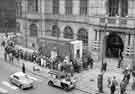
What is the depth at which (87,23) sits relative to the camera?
3431 cm

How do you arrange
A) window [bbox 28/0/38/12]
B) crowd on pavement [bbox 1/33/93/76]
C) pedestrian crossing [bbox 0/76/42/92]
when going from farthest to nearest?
1. window [bbox 28/0/38/12]
2. crowd on pavement [bbox 1/33/93/76]
3. pedestrian crossing [bbox 0/76/42/92]

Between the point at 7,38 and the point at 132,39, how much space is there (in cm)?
2547

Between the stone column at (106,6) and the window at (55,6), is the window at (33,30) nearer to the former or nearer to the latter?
the window at (55,6)

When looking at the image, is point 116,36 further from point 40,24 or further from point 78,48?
point 40,24

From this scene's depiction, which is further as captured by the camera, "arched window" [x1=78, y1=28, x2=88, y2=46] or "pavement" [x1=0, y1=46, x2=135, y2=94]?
"arched window" [x1=78, y1=28, x2=88, y2=46]

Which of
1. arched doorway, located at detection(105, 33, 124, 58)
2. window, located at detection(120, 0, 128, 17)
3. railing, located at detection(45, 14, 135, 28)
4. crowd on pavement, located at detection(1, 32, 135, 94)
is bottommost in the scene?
crowd on pavement, located at detection(1, 32, 135, 94)

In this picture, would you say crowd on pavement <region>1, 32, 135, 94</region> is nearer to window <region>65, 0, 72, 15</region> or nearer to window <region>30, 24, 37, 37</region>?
window <region>30, 24, 37, 37</region>

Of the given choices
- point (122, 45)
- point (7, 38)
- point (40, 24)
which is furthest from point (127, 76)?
point (7, 38)

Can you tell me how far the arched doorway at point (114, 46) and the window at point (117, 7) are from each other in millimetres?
2975

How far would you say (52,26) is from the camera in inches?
1574

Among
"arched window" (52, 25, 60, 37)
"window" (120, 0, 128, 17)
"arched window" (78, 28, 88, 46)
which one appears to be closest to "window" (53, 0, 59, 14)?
"arched window" (52, 25, 60, 37)

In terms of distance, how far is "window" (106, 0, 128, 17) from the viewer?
97.8 ft

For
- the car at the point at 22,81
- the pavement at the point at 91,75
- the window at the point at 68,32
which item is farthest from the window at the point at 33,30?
the car at the point at 22,81

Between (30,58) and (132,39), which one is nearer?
(132,39)
